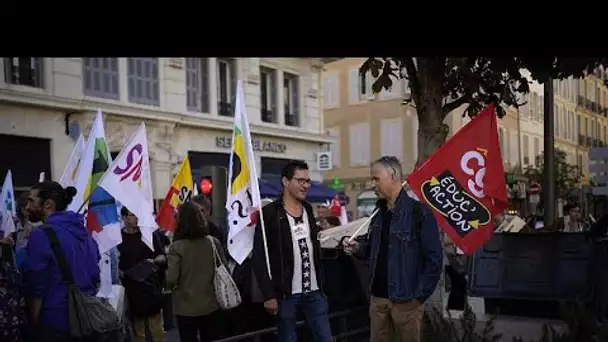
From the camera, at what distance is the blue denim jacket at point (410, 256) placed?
5.07 m

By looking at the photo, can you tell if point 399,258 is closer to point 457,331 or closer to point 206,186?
point 457,331

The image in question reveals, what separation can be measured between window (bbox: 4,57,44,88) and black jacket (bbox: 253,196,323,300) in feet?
42.4

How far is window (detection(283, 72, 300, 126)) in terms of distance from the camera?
25984 mm

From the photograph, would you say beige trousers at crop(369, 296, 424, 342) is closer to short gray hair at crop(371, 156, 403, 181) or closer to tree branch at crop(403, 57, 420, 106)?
short gray hair at crop(371, 156, 403, 181)

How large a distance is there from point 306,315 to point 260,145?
738 inches

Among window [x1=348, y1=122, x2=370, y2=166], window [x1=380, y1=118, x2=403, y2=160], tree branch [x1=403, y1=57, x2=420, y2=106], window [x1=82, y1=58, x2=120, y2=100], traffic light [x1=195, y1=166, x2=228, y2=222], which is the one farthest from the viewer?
window [x1=348, y1=122, x2=370, y2=166]

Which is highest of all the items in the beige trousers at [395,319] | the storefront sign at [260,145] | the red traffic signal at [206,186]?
the storefront sign at [260,145]

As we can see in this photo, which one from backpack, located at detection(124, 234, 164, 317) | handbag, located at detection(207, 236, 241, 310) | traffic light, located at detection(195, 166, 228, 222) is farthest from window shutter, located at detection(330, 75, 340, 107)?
handbag, located at detection(207, 236, 241, 310)

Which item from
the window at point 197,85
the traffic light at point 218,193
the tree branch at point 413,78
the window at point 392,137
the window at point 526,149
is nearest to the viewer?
the tree branch at point 413,78

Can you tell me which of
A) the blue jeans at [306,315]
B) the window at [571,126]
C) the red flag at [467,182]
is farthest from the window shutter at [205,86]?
the window at [571,126]

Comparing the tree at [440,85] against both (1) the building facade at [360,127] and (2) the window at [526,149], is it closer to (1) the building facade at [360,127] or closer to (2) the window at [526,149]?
(1) the building facade at [360,127]

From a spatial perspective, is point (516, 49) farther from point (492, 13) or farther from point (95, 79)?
point (95, 79)

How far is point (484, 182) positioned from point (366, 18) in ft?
7.67

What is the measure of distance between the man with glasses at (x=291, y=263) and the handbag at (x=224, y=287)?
35.2 inches
